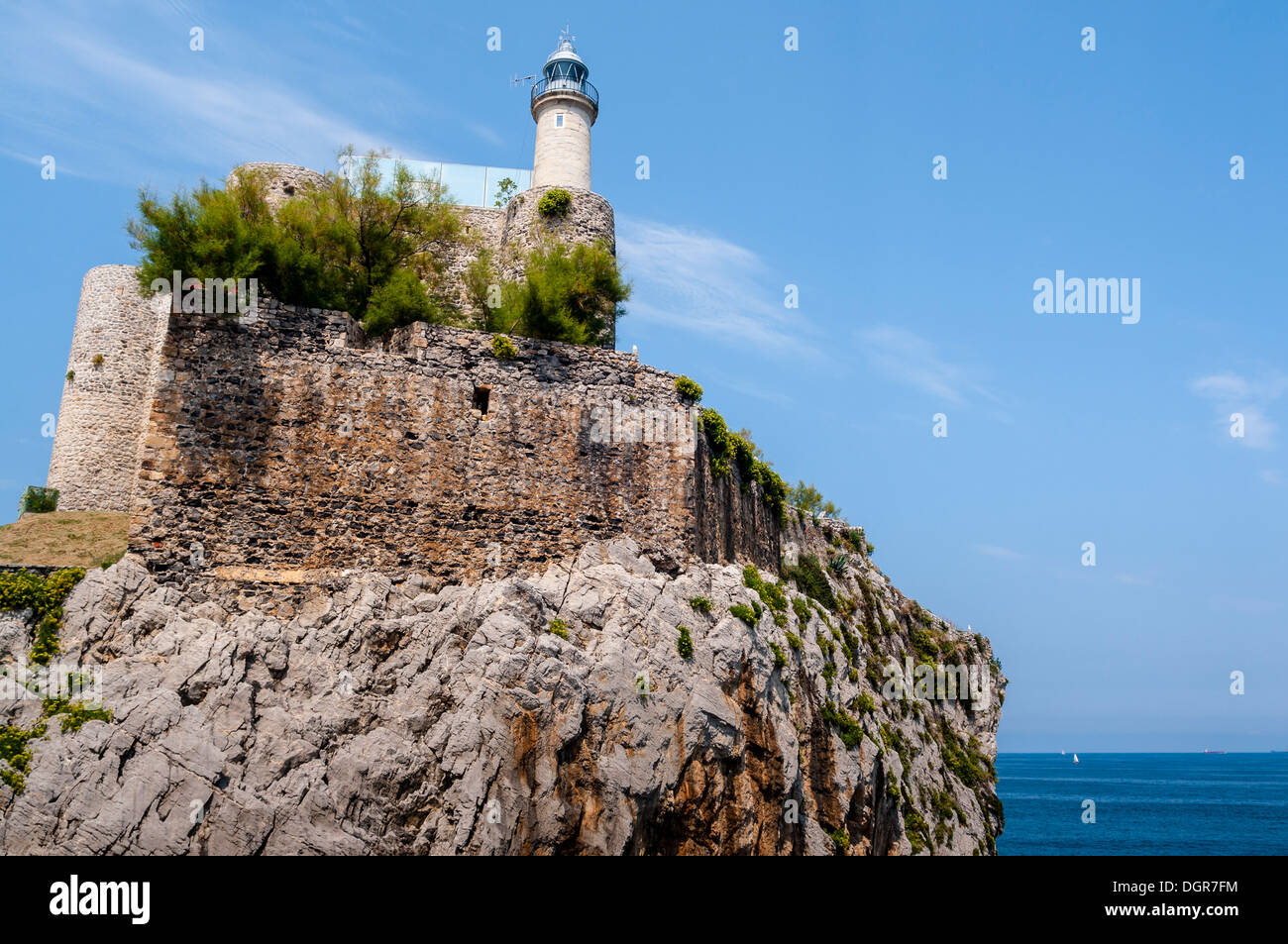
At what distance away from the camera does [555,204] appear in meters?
27.8

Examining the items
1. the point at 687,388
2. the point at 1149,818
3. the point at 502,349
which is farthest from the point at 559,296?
the point at 1149,818

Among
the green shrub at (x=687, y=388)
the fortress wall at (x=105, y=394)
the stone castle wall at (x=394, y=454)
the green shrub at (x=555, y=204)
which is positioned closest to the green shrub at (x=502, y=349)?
the stone castle wall at (x=394, y=454)

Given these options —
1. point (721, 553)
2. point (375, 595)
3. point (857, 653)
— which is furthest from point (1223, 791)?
point (375, 595)

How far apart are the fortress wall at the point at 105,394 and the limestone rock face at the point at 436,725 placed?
45.8ft

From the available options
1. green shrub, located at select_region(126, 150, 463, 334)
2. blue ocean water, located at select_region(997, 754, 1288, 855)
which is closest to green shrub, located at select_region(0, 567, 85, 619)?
green shrub, located at select_region(126, 150, 463, 334)

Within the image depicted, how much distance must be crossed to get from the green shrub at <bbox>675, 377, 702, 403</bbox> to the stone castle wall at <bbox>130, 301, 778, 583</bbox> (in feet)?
1.10

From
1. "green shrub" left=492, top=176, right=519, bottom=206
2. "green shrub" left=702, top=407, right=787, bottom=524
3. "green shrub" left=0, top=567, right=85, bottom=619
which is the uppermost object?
"green shrub" left=492, top=176, right=519, bottom=206

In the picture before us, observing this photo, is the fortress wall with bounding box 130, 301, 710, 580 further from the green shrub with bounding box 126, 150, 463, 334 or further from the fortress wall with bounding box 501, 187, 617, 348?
the fortress wall with bounding box 501, 187, 617, 348

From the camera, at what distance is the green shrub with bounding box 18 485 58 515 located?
91.9 ft

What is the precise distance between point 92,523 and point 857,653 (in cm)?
2117

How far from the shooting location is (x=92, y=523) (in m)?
25.6

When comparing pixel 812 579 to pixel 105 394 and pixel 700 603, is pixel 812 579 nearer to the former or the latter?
pixel 700 603

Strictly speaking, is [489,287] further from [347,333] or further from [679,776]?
[679,776]

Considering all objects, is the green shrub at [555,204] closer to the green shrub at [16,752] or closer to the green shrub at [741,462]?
the green shrub at [741,462]
